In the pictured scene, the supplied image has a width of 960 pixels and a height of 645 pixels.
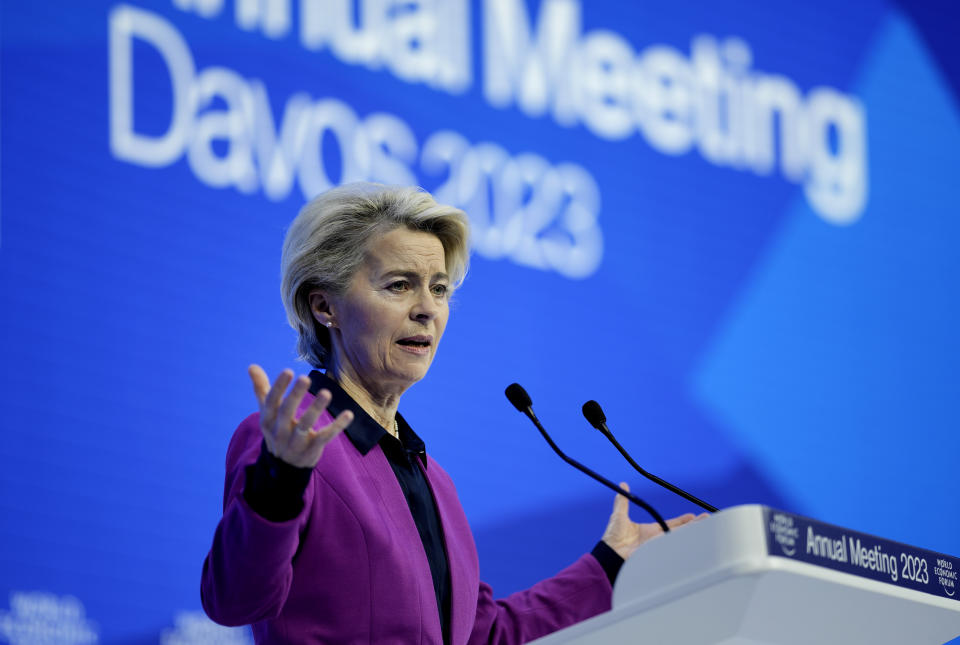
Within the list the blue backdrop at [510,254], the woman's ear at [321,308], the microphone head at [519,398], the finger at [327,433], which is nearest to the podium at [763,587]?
the finger at [327,433]

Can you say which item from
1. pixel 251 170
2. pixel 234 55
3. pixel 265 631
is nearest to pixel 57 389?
pixel 251 170

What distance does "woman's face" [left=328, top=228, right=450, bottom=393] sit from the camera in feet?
6.68

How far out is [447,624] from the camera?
1866 millimetres

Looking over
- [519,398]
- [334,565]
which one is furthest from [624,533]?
[334,565]

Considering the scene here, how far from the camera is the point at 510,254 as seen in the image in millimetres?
3609

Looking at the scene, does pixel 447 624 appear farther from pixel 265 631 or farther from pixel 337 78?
pixel 337 78

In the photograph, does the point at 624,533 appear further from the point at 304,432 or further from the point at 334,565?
the point at 304,432

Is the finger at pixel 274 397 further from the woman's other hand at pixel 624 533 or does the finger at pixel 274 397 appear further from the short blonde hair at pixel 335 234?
the woman's other hand at pixel 624 533

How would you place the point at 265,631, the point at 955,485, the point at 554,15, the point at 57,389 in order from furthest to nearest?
the point at 955,485 → the point at 554,15 → the point at 57,389 → the point at 265,631

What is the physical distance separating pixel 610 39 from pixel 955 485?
202 centimetres

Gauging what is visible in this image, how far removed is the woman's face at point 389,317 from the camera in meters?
2.04

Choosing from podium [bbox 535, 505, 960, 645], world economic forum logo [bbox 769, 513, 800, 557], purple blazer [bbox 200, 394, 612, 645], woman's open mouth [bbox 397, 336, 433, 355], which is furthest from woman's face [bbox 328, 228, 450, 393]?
world economic forum logo [bbox 769, 513, 800, 557]

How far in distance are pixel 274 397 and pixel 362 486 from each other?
0.46 m

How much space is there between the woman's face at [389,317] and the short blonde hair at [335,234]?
0.02m
